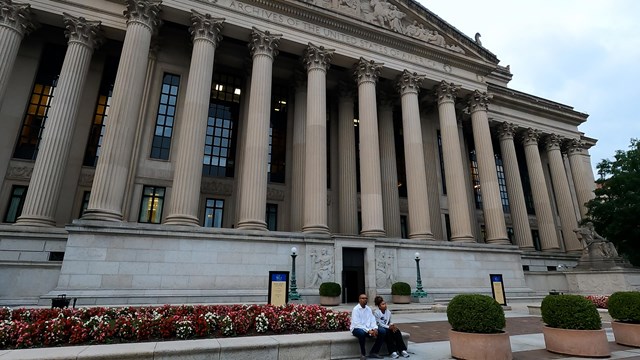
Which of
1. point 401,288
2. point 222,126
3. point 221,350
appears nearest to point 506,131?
point 401,288

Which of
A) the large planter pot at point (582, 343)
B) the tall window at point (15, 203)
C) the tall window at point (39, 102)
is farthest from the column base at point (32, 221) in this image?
the large planter pot at point (582, 343)

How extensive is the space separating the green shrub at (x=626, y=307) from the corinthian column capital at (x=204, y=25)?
2544 centimetres

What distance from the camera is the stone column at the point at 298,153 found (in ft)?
88.5

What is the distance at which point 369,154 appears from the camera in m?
26.7

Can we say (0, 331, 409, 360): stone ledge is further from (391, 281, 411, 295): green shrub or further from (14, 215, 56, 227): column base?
(14, 215, 56, 227): column base

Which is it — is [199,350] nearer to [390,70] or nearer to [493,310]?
[493,310]

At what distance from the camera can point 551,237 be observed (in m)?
36.5

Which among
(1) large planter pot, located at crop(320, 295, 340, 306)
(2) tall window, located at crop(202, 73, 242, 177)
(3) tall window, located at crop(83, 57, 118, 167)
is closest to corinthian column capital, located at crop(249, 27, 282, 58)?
(2) tall window, located at crop(202, 73, 242, 177)

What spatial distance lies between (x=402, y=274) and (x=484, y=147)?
15222 millimetres

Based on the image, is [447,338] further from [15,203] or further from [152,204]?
[15,203]

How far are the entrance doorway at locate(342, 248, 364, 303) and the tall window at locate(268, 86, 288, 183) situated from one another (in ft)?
32.3

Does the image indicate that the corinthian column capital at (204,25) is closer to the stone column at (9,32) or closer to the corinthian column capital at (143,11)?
the corinthian column capital at (143,11)

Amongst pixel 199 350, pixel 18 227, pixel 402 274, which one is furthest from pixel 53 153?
pixel 402 274

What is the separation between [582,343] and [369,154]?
18609mm
